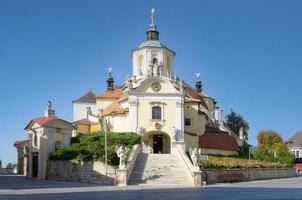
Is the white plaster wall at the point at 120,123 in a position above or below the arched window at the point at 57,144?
above

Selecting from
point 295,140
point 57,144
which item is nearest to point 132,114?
point 57,144

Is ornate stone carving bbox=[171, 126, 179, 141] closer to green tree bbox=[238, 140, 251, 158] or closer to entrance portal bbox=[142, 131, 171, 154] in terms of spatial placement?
entrance portal bbox=[142, 131, 171, 154]

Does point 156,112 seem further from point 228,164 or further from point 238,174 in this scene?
point 238,174

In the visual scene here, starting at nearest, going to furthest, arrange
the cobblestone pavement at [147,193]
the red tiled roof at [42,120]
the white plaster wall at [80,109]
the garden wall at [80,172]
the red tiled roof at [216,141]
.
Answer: the cobblestone pavement at [147,193]
the garden wall at [80,172]
the red tiled roof at [42,120]
the red tiled roof at [216,141]
the white plaster wall at [80,109]

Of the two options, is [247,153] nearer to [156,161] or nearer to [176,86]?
[176,86]

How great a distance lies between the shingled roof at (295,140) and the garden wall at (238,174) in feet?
202

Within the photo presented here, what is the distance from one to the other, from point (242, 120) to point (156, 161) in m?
48.1

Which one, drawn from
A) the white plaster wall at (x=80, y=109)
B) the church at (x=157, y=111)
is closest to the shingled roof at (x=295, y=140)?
the church at (x=157, y=111)

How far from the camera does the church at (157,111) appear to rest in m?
52.5

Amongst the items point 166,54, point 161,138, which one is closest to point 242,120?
point 166,54

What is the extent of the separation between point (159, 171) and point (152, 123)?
11522 mm

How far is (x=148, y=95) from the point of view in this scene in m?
52.8

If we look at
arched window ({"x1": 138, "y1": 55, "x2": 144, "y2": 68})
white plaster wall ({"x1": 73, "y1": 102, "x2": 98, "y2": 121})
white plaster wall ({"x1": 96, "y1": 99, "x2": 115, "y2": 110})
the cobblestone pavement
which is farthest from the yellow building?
white plaster wall ({"x1": 73, "y1": 102, "x2": 98, "y2": 121})

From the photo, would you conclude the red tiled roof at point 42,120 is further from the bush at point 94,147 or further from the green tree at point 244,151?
the green tree at point 244,151
